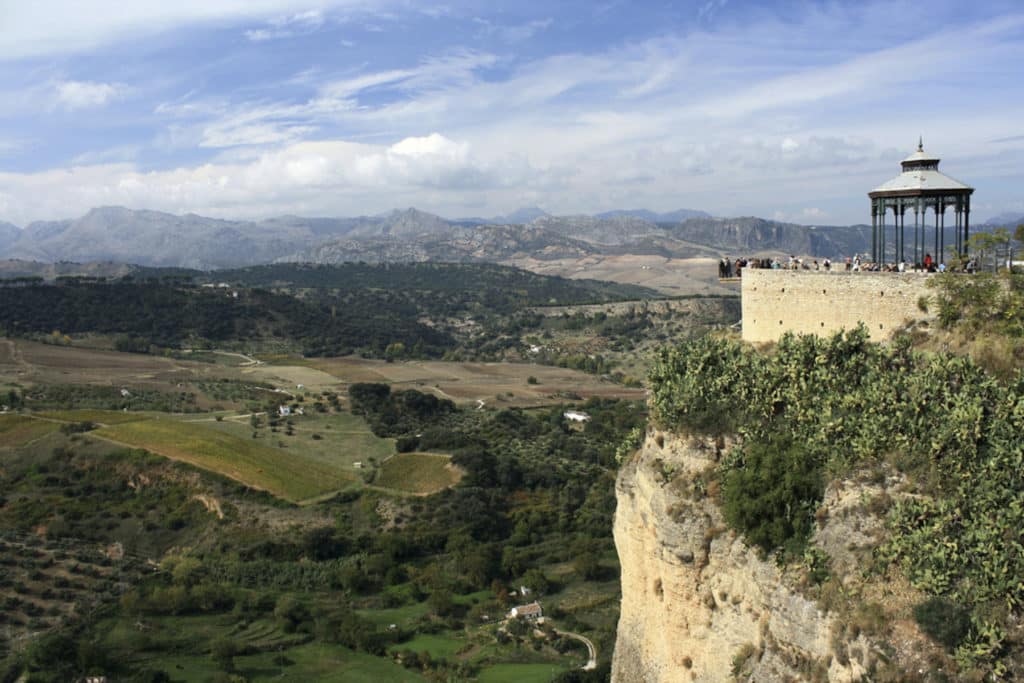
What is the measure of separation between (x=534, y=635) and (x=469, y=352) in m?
95.8

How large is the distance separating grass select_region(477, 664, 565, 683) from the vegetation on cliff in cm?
1855

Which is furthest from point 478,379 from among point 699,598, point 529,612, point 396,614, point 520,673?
point 699,598

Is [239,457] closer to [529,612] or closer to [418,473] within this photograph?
[418,473]

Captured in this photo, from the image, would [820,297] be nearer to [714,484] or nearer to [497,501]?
[714,484]

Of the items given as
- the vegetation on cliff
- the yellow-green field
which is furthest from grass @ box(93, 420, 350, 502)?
the vegetation on cliff

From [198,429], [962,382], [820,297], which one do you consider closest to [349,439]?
[198,429]

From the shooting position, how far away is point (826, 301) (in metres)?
21.6

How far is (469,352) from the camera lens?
441 ft

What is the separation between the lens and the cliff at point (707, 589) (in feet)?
49.6

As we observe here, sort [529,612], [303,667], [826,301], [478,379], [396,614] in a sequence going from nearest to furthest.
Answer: [826,301] < [303,667] < [529,612] < [396,614] < [478,379]

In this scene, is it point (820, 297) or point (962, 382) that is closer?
point (962, 382)

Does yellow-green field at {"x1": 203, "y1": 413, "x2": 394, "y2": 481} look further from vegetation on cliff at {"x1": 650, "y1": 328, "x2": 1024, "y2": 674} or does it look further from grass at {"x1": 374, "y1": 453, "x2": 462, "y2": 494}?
vegetation on cliff at {"x1": 650, "y1": 328, "x2": 1024, "y2": 674}

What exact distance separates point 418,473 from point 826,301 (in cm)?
4495

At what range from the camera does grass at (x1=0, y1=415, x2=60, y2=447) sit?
5853 cm
